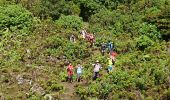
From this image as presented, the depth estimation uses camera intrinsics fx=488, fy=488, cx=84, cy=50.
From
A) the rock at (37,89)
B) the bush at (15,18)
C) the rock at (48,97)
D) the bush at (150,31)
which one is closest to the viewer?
the rock at (48,97)

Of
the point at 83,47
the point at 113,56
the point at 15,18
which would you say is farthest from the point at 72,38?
the point at 15,18

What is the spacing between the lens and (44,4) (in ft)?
155

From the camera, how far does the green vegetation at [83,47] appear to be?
35.1 metres

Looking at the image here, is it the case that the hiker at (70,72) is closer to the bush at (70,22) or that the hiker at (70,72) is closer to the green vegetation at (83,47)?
the green vegetation at (83,47)

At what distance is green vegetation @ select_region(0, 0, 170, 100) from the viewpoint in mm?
35062

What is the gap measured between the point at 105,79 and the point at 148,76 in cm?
322

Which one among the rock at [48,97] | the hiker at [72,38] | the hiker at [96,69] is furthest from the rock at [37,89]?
the hiker at [72,38]

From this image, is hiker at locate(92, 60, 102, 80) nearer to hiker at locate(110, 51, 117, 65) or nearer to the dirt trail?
the dirt trail

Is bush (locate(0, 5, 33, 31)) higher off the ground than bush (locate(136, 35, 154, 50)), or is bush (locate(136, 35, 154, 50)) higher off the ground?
bush (locate(0, 5, 33, 31))

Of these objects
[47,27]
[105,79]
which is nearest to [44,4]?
[47,27]

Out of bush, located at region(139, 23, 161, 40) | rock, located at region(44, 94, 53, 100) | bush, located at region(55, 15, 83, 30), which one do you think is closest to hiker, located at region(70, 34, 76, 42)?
bush, located at region(55, 15, 83, 30)

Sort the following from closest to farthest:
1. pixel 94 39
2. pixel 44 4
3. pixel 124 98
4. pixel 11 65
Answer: pixel 124 98
pixel 11 65
pixel 94 39
pixel 44 4

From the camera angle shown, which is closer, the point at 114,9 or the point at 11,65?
the point at 11,65

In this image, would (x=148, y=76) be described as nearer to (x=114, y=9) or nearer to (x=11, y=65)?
(x=11, y=65)
